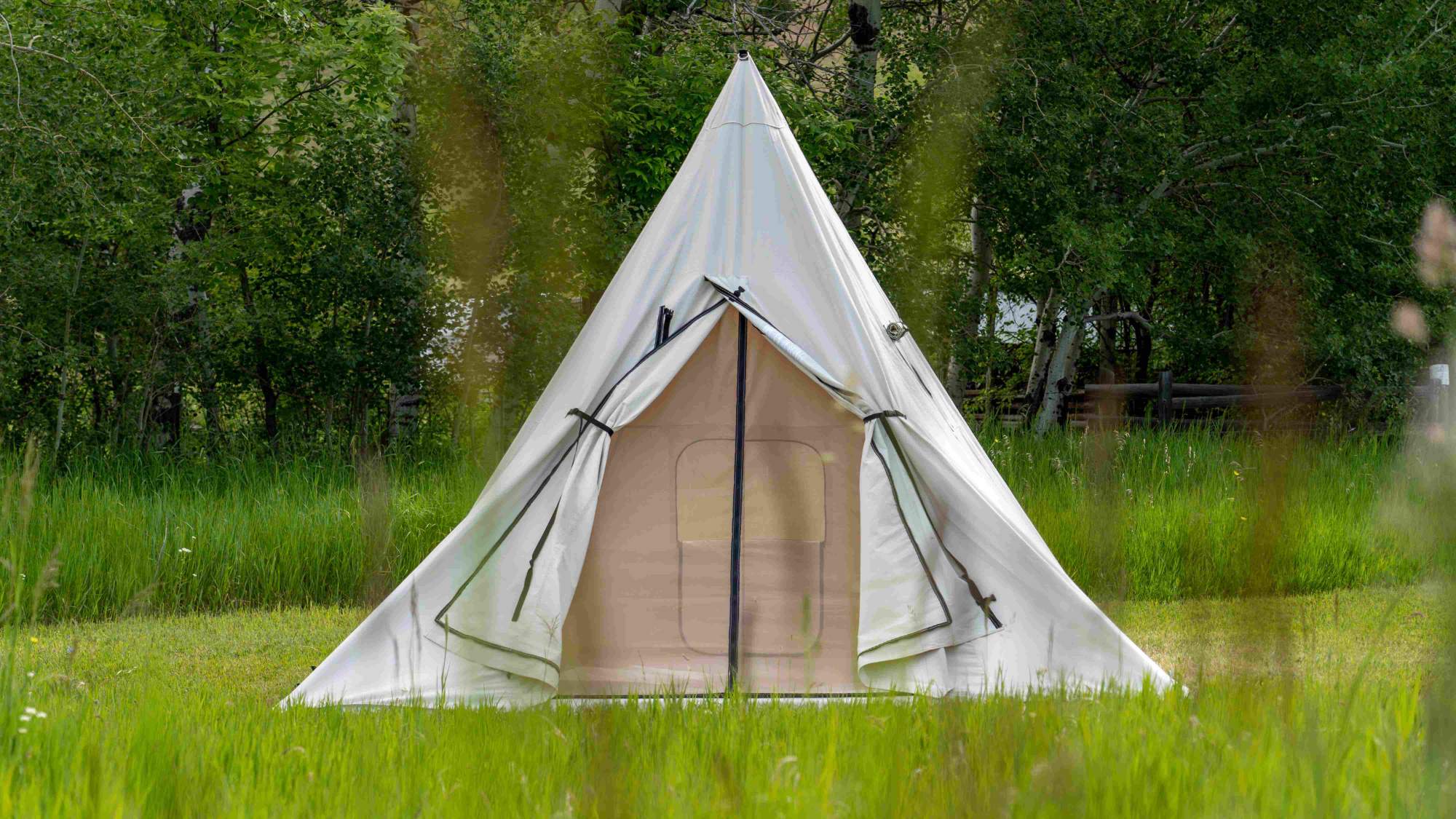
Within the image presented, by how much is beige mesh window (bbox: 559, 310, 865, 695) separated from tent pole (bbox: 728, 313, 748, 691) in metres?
0.07

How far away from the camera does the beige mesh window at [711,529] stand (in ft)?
14.1

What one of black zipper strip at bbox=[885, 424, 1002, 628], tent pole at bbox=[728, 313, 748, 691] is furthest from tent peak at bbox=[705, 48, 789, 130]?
black zipper strip at bbox=[885, 424, 1002, 628]

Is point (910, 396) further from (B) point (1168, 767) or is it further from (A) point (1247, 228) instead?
(A) point (1247, 228)

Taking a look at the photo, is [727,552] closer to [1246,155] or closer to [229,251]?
[229,251]

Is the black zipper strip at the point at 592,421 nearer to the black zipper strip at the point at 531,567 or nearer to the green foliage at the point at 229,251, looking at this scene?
the black zipper strip at the point at 531,567

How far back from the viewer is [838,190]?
1133cm

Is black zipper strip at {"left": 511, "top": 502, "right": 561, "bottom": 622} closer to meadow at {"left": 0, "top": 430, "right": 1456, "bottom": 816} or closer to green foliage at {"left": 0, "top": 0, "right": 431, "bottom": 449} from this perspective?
meadow at {"left": 0, "top": 430, "right": 1456, "bottom": 816}

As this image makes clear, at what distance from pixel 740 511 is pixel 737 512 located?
0.01m

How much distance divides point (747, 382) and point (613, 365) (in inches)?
20.2

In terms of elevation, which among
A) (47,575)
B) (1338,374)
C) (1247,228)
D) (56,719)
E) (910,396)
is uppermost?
(1247,228)

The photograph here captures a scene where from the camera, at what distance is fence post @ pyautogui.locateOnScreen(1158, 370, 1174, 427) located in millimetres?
13289

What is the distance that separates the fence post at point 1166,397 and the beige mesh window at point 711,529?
32.1 ft

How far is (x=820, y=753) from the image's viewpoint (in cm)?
190

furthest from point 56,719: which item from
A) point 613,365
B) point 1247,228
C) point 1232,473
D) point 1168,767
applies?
point 1247,228
